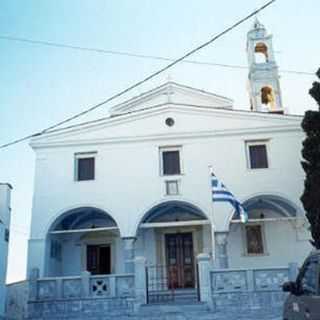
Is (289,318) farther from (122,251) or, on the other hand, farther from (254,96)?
(254,96)

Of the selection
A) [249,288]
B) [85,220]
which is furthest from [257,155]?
[85,220]

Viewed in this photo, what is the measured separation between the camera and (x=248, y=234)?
57.0 feet

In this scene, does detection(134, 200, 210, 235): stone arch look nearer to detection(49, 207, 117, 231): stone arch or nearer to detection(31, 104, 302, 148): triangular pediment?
detection(49, 207, 117, 231): stone arch

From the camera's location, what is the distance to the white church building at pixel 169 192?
53.5 ft

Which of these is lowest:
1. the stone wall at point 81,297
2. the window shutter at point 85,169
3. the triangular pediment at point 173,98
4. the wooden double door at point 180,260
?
the stone wall at point 81,297

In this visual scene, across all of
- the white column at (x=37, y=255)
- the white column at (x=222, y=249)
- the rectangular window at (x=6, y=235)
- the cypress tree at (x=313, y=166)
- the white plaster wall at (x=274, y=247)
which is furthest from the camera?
the white plaster wall at (x=274, y=247)

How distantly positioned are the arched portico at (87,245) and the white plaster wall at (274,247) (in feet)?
14.3

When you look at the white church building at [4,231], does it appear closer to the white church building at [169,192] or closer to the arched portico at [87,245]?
the white church building at [169,192]

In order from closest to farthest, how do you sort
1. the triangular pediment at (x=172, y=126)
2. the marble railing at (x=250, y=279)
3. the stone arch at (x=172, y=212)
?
1. the marble railing at (x=250, y=279)
2. the stone arch at (x=172, y=212)
3. the triangular pediment at (x=172, y=126)

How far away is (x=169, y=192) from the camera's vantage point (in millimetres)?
16453

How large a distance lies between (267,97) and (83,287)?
13.0m

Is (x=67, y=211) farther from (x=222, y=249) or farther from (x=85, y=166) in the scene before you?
(x=222, y=249)

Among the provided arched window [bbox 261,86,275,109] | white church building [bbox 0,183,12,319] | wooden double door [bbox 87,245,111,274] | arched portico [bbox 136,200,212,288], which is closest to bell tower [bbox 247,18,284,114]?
arched window [bbox 261,86,275,109]

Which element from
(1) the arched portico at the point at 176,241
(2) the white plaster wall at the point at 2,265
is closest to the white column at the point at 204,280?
(1) the arched portico at the point at 176,241
